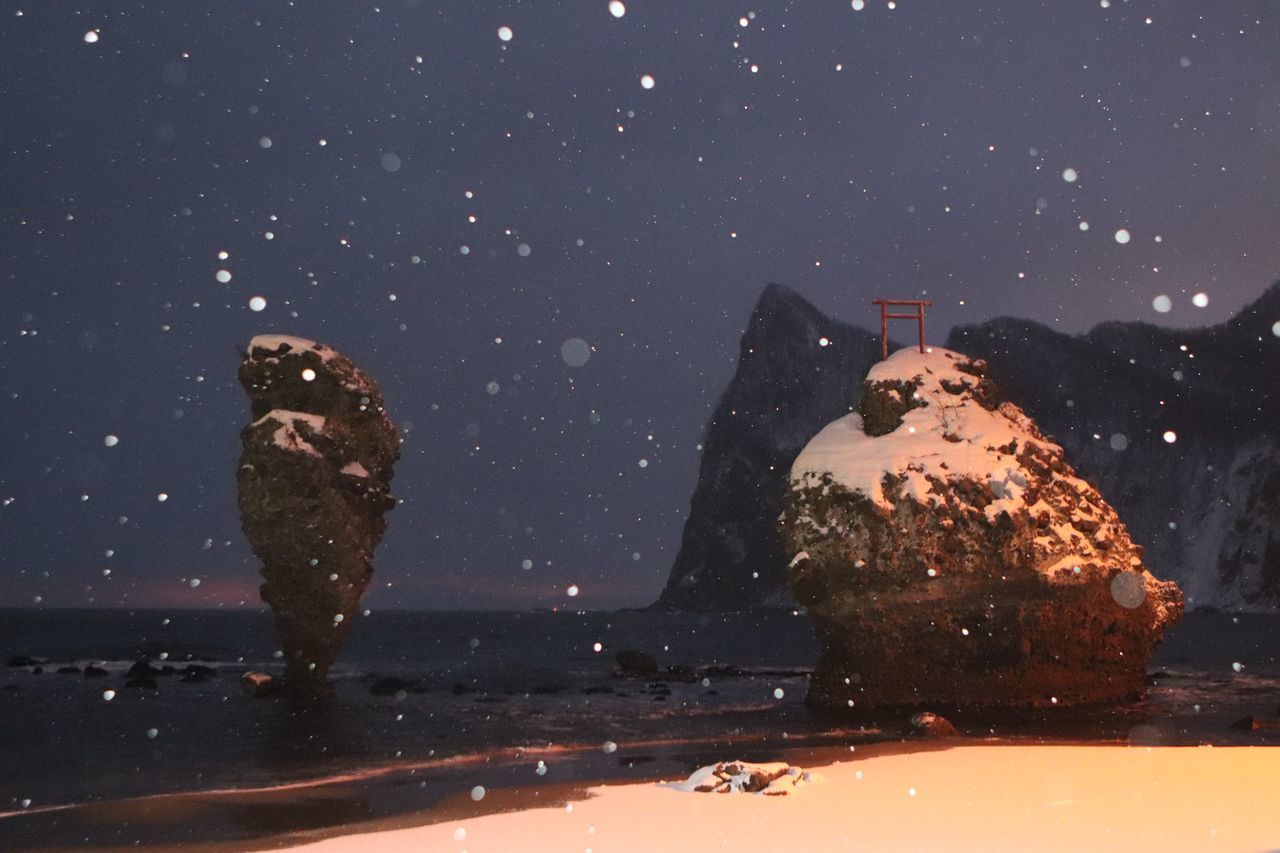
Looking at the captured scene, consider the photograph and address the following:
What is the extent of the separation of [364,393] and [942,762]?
29.3 meters

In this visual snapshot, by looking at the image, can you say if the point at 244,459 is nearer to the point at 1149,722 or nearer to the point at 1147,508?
the point at 1149,722

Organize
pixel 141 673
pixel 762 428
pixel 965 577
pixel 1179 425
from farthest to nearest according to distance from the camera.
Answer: pixel 762 428
pixel 1179 425
pixel 141 673
pixel 965 577

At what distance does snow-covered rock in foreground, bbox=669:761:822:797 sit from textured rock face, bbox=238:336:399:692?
27.1 meters

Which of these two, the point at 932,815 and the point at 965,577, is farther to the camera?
the point at 965,577

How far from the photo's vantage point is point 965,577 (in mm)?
28266

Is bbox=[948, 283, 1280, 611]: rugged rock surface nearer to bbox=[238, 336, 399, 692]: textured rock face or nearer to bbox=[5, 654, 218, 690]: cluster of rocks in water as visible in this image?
bbox=[5, 654, 218, 690]: cluster of rocks in water

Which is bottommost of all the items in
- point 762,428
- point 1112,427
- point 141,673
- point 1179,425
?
point 141,673

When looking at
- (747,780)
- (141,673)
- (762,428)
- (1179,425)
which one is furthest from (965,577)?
(762,428)

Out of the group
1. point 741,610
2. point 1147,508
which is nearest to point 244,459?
point 1147,508

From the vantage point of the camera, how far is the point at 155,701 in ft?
126

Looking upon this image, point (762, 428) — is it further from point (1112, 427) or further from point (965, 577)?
point (965, 577)

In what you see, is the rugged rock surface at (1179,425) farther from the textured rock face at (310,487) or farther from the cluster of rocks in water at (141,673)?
the textured rock face at (310,487)

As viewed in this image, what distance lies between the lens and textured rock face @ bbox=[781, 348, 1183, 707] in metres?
28.2

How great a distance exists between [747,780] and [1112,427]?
148934 mm
